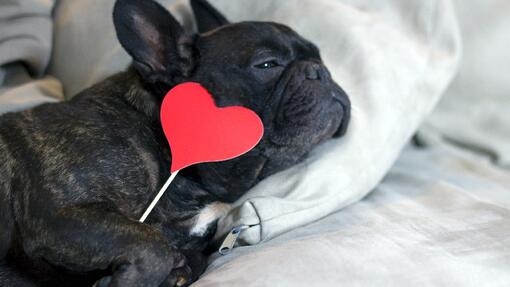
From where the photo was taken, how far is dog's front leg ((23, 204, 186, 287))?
3.37 feet

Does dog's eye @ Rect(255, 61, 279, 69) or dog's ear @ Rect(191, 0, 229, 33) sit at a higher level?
dog's eye @ Rect(255, 61, 279, 69)

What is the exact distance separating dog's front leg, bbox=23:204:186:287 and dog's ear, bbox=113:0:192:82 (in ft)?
1.10

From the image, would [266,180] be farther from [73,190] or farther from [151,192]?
[73,190]

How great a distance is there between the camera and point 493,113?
1.74 metres

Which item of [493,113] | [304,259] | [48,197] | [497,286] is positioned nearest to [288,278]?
[304,259]

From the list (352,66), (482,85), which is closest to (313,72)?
(352,66)

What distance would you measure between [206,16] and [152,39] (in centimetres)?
27

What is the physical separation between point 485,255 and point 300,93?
1.45 feet

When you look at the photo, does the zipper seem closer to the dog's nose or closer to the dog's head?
the dog's head

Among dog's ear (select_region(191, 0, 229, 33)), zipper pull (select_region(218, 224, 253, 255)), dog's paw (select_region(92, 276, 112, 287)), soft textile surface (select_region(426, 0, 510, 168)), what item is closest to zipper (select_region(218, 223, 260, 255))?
zipper pull (select_region(218, 224, 253, 255))

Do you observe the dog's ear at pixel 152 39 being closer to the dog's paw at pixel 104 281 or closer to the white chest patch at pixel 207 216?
the white chest patch at pixel 207 216

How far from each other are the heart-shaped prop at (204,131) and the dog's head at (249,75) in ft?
0.13

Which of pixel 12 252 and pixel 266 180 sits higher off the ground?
pixel 266 180

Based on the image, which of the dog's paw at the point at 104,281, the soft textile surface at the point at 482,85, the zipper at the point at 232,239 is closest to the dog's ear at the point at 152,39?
the zipper at the point at 232,239
